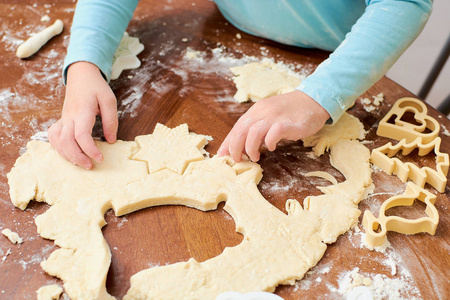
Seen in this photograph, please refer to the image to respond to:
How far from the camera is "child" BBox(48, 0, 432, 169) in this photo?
1.00 m

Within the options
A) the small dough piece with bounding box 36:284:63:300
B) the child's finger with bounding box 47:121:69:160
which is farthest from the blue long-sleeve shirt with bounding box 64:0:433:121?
the small dough piece with bounding box 36:284:63:300

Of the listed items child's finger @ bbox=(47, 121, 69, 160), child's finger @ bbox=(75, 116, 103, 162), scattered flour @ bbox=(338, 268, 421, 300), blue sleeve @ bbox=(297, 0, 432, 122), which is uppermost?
blue sleeve @ bbox=(297, 0, 432, 122)

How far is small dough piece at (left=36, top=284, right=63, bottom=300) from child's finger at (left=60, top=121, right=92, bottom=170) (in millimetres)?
302

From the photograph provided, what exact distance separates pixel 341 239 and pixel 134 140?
59 cm

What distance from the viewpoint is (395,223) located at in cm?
90

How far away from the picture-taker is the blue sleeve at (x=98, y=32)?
1203 millimetres

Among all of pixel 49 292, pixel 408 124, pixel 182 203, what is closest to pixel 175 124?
pixel 182 203

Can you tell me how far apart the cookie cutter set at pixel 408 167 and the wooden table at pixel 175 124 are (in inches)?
0.9

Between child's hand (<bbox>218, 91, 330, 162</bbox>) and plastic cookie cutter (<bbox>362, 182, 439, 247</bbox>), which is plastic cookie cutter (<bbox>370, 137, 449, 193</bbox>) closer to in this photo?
plastic cookie cutter (<bbox>362, 182, 439, 247</bbox>)

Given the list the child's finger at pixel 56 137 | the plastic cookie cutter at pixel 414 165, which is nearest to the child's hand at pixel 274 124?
the plastic cookie cutter at pixel 414 165

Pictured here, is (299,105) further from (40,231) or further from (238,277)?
(40,231)

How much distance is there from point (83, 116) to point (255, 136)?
441mm

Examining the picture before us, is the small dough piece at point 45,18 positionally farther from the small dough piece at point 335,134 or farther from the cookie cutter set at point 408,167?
the cookie cutter set at point 408,167

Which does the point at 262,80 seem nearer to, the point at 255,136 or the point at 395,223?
the point at 255,136
